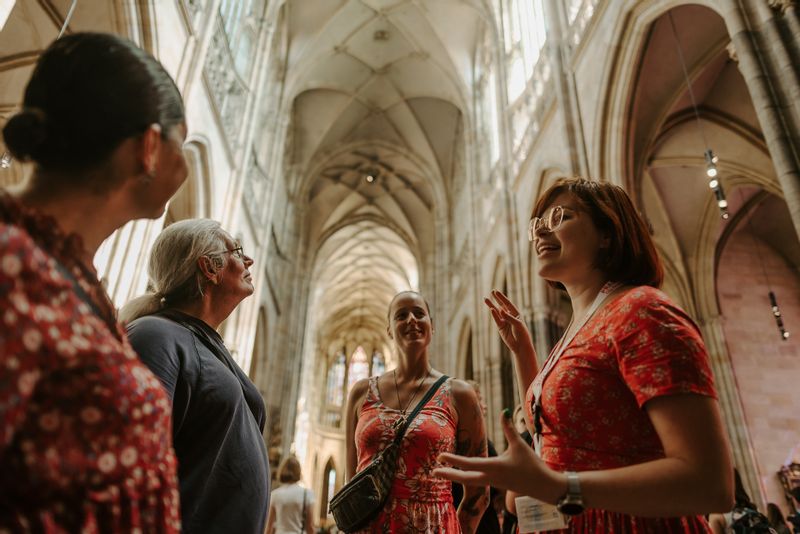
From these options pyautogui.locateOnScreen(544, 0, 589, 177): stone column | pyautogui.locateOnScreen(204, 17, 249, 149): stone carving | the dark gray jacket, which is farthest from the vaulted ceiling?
the dark gray jacket

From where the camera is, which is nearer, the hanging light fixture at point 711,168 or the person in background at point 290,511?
the person in background at point 290,511

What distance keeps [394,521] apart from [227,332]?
9.13m

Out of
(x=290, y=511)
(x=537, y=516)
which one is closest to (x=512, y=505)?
(x=537, y=516)

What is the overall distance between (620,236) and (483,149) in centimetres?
1272

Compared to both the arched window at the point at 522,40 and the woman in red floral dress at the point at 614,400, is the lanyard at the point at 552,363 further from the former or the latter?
the arched window at the point at 522,40

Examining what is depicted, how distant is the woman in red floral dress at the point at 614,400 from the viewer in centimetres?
87

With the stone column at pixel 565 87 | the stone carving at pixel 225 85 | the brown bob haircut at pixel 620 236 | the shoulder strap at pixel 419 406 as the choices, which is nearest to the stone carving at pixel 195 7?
the stone carving at pixel 225 85

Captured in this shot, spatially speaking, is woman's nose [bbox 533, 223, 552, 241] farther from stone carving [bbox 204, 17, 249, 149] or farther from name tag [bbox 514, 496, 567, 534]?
stone carving [bbox 204, 17, 249, 149]

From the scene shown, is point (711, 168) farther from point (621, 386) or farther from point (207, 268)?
point (207, 268)

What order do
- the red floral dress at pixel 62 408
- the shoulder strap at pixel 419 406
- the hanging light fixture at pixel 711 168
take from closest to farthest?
the red floral dress at pixel 62 408
the shoulder strap at pixel 419 406
the hanging light fixture at pixel 711 168

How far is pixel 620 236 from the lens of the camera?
1278 millimetres

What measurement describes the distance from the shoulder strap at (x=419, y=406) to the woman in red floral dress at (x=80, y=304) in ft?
3.84

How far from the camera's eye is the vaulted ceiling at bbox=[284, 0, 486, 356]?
14773 millimetres

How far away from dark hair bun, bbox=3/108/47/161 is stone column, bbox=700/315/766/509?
34.9ft
